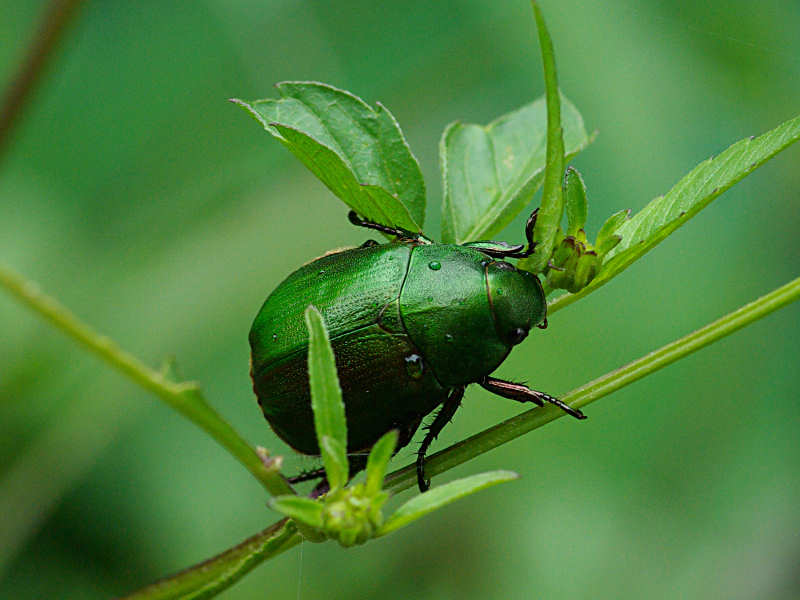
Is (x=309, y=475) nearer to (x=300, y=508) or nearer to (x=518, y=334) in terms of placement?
(x=518, y=334)

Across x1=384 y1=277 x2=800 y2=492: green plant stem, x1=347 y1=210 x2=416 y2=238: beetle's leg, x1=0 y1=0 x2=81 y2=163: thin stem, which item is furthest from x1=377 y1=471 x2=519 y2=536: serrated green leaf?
x1=0 y1=0 x2=81 y2=163: thin stem

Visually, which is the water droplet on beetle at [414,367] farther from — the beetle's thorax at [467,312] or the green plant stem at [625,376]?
the green plant stem at [625,376]

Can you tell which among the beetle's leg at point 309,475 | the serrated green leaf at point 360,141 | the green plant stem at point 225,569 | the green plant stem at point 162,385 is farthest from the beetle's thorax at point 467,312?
the green plant stem at point 225,569

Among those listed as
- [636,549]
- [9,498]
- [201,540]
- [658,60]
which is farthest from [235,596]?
[658,60]

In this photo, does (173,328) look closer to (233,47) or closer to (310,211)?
(310,211)

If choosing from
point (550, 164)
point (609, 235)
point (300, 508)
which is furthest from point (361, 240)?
point (300, 508)
